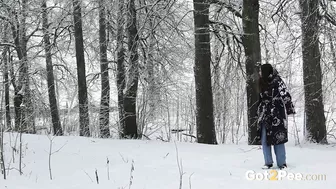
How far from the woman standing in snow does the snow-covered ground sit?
288 mm

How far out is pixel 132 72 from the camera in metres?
9.21

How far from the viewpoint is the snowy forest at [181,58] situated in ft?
27.7

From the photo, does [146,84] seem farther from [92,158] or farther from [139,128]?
[92,158]

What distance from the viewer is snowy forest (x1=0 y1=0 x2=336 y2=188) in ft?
27.7

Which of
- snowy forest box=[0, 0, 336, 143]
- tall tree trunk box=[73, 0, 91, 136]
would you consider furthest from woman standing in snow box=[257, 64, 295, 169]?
tall tree trunk box=[73, 0, 91, 136]

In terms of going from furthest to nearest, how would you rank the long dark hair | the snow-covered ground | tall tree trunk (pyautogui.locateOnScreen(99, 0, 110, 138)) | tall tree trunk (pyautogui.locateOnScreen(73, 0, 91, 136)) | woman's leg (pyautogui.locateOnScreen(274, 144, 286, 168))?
tall tree trunk (pyautogui.locateOnScreen(99, 0, 110, 138)), tall tree trunk (pyautogui.locateOnScreen(73, 0, 91, 136)), the long dark hair, woman's leg (pyautogui.locateOnScreen(274, 144, 286, 168)), the snow-covered ground

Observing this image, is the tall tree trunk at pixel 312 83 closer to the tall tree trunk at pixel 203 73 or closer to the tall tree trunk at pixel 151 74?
the tall tree trunk at pixel 203 73

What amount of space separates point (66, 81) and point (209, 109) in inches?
411

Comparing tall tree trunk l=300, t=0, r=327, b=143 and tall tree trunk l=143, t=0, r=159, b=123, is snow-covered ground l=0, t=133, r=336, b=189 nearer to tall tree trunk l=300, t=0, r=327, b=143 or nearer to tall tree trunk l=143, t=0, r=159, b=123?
tall tree trunk l=300, t=0, r=327, b=143

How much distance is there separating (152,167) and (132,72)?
4487mm

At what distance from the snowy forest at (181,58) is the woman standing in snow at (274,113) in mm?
2073

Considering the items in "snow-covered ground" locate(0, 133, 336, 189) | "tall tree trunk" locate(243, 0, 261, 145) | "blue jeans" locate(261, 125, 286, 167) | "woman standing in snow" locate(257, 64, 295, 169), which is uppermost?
"tall tree trunk" locate(243, 0, 261, 145)

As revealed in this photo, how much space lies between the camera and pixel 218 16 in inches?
397

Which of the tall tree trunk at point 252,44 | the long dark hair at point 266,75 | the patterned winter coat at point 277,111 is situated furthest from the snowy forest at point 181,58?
the long dark hair at point 266,75
